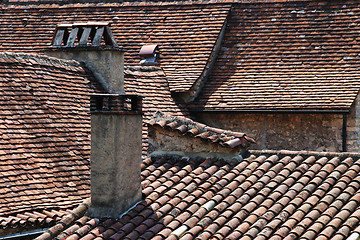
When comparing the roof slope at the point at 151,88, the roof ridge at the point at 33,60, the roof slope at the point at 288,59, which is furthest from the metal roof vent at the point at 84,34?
the roof slope at the point at 288,59

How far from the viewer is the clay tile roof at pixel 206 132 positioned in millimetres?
11114

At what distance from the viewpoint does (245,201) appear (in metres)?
9.98

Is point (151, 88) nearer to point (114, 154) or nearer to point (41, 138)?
point (41, 138)

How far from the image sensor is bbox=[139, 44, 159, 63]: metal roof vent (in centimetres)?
2033

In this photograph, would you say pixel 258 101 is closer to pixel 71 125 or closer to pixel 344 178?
pixel 71 125

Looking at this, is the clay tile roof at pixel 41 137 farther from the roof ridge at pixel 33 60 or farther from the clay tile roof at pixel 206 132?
the clay tile roof at pixel 206 132

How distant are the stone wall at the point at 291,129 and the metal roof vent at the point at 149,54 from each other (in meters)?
2.36

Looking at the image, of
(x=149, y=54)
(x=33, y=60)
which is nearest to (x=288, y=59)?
(x=149, y=54)

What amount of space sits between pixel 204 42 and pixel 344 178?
10865 millimetres

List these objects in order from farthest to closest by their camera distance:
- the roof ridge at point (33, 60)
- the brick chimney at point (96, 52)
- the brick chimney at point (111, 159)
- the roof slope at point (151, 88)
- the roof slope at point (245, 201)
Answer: the roof slope at point (151, 88)
the brick chimney at point (96, 52)
the roof ridge at point (33, 60)
the brick chimney at point (111, 159)
the roof slope at point (245, 201)

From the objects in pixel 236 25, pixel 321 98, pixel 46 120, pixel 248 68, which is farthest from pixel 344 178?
pixel 236 25

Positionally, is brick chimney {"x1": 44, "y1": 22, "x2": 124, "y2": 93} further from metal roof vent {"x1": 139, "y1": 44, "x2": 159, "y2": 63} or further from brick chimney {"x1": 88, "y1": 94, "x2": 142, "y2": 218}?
brick chimney {"x1": 88, "y1": 94, "x2": 142, "y2": 218}

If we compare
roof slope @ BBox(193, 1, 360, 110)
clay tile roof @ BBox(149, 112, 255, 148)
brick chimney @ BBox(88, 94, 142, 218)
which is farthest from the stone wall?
brick chimney @ BBox(88, 94, 142, 218)

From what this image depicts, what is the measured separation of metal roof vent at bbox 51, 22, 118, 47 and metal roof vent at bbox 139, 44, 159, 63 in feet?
7.28
